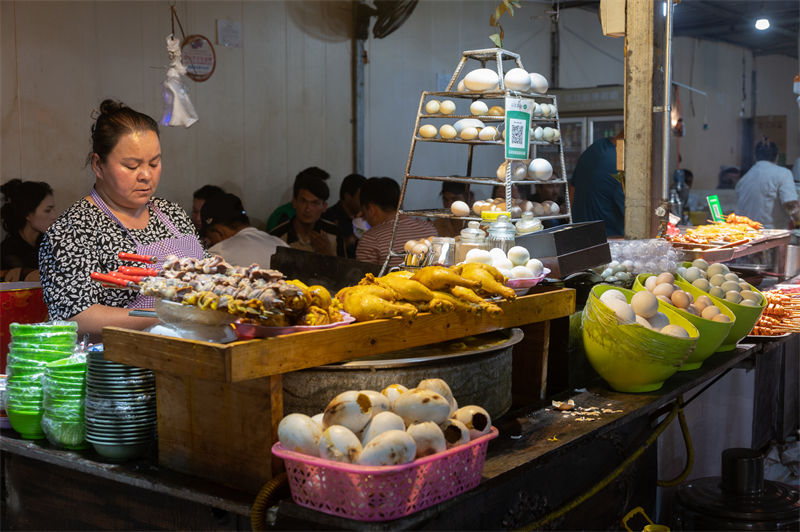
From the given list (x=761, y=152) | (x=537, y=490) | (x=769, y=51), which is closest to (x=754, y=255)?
(x=537, y=490)

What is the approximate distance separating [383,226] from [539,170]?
1228 mm

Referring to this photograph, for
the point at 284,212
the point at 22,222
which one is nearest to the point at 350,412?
the point at 22,222

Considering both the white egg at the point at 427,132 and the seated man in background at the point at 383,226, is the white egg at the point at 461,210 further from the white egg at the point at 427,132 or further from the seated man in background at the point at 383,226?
the seated man in background at the point at 383,226

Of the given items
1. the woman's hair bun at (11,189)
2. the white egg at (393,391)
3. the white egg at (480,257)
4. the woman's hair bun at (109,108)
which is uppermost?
the woman's hair bun at (109,108)

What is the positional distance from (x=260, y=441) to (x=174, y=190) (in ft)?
15.2

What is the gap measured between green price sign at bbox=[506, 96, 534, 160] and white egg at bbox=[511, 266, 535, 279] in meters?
1.56

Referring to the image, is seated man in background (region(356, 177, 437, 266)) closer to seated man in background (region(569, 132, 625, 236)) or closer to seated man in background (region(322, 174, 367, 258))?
seated man in background (region(322, 174, 367, 258))

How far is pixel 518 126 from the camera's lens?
413cm

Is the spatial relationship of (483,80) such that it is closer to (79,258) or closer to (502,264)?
(502,264)

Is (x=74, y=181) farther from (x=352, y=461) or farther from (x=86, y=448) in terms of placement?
(x=352, y=461)

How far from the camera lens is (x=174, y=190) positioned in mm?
6168

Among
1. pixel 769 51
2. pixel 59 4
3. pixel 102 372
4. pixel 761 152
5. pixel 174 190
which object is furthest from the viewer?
pixel 769 51

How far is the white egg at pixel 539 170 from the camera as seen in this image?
14.6ft

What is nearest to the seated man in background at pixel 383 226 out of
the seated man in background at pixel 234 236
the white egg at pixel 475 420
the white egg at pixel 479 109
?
the seated man in background at pixel 234 236
